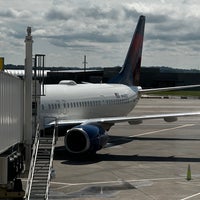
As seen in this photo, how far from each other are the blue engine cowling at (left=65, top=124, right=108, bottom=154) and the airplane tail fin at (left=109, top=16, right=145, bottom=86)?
54.4ft

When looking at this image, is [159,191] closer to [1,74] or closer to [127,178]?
[127,178]

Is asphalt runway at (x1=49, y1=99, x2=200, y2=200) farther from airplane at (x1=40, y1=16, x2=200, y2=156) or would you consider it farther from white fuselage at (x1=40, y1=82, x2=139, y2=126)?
white fuselage at (x1=40, y1=82, x2=139, y2=126)

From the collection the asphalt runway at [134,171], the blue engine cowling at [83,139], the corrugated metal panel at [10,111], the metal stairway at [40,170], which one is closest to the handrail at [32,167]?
the metal stairway at [40,170]

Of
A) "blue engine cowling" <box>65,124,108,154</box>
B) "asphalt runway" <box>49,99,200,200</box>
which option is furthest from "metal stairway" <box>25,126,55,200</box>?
"blue engine cowling" <box>65,124,108,154</box>

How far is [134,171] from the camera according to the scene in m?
25.7

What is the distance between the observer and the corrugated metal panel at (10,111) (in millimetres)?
13430

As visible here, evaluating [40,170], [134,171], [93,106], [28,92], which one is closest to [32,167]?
[40,170]

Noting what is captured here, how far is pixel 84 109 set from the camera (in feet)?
117

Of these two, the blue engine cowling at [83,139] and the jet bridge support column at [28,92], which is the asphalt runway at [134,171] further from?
the jet bridge support column at [28,92]

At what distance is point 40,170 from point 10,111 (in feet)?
14.8

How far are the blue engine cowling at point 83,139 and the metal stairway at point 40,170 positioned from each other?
7.91 metres

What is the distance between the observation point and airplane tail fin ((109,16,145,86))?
44688 mm

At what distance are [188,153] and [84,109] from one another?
783 cm

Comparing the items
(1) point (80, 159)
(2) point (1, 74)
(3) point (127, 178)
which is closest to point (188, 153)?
(1) point (80, 159)
